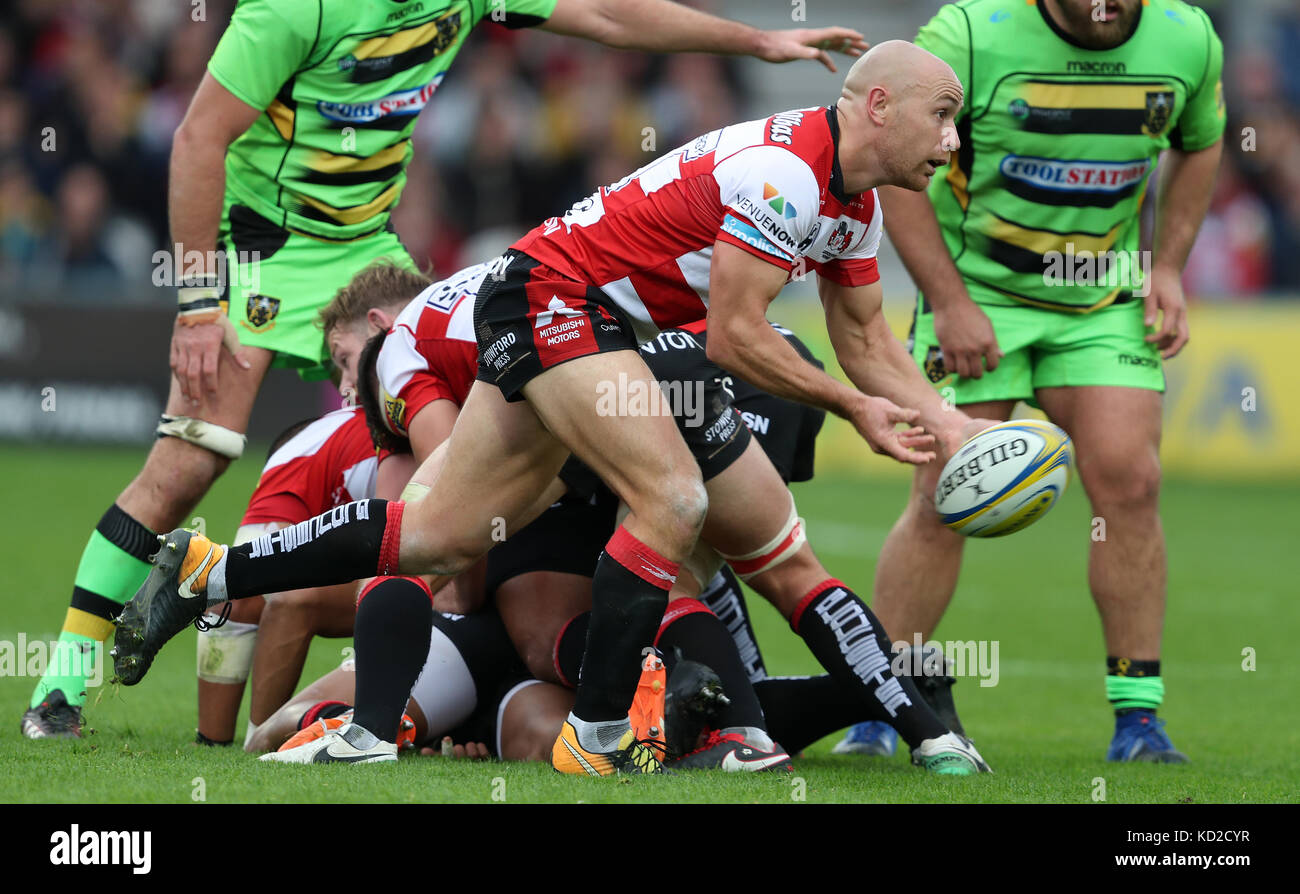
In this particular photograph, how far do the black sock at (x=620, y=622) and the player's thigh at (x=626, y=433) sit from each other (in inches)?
3.5

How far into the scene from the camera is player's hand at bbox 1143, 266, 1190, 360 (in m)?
5.72

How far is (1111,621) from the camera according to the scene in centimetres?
561

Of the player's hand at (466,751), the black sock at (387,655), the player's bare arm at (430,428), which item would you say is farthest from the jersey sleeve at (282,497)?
the black sock at (387,655)

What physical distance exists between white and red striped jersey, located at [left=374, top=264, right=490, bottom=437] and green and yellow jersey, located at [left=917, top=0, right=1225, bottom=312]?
185cm

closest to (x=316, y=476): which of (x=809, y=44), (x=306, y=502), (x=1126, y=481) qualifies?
(x=306, y=502)

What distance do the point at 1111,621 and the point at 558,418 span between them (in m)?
2.36

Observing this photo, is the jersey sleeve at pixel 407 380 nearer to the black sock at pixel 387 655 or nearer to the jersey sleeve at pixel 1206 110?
the black sock at pixel 387 655

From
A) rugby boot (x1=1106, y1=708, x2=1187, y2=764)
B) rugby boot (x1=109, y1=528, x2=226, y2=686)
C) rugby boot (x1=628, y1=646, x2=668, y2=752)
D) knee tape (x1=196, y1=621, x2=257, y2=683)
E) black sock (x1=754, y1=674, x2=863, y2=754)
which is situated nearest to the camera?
rugby boot (x1=628, y1=646, x2=668, y2=752)

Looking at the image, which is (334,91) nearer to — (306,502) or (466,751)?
(306,502)

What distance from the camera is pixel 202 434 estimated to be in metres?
5.36

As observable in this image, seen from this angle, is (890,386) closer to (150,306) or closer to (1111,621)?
(1111,621)

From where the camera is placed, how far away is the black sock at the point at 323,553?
14.6 ft

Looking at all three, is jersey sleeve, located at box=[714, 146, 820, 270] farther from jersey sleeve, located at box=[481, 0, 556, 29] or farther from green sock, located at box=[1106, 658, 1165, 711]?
green sock, located at box=[1106, 658, 1165, 711]

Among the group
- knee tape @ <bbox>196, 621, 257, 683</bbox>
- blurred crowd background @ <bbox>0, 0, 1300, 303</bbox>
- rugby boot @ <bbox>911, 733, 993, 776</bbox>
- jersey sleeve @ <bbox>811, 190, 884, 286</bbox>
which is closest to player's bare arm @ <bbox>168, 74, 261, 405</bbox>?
knee tape @ <bbox>196, 621, 257, 683</bbox>
